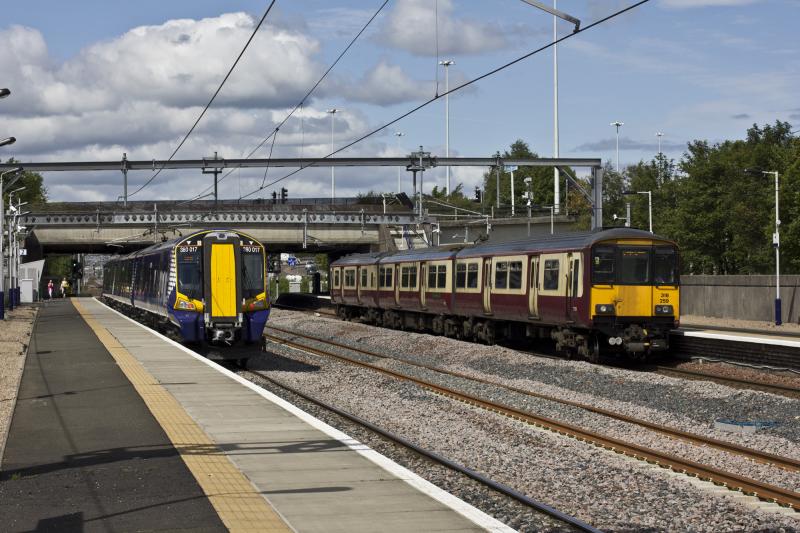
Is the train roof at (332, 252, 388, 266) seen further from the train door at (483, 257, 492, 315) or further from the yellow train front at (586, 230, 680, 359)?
the yellow train front at (586, 230, 680, 359)

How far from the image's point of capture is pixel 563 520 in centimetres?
998

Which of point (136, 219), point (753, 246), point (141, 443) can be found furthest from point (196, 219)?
point (141, 443)

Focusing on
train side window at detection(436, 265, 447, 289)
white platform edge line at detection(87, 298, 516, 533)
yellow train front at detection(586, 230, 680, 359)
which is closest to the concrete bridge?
train side window at detection(436, 265, 447, 289)

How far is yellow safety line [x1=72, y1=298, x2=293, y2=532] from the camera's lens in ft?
29.5

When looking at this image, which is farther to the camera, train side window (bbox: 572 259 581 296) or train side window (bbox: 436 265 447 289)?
train side window (bbox: 436 265 447 289)

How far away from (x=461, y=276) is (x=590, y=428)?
18.9m

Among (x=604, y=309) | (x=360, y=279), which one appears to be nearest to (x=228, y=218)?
(x=360, y=279)

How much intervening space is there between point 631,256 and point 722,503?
1555 cm

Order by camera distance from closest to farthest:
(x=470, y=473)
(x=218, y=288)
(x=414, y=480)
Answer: (x=414, y=480) < (x=470, y=473) < (x=218, y=288)

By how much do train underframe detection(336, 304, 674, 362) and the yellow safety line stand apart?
11621 mm

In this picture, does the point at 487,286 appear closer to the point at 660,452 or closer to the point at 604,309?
the point at 604,309

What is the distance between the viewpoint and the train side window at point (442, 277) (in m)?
37.1

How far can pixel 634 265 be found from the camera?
86.1ft

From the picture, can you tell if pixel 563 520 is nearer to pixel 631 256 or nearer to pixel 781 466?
pixel 781 466
